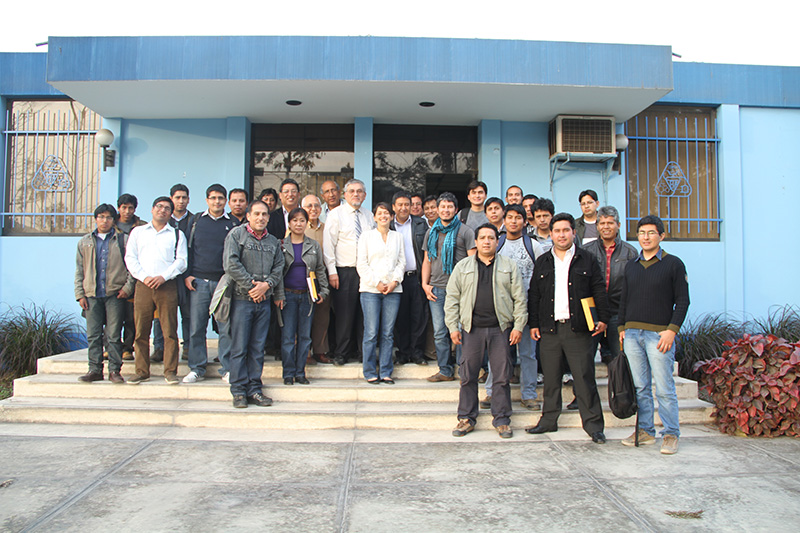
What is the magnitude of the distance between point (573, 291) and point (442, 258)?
1.50 metres

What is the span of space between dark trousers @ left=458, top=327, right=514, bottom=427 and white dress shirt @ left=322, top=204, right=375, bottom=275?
1838 millimetres

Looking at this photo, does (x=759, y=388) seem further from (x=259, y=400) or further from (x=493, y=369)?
(x=259, y=400)

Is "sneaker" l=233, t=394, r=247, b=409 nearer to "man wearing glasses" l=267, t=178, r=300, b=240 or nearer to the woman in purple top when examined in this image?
the woman in purple top

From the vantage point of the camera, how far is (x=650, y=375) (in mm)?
4695

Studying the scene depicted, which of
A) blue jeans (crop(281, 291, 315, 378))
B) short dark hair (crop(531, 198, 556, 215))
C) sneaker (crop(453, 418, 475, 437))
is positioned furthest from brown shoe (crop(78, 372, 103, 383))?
short dark hair (crop(531, 198, 556, 215))

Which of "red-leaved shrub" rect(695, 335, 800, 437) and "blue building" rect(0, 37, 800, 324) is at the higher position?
"blue building" rect(0, 37, 800, 324)

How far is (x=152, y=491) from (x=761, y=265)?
920 centimetres

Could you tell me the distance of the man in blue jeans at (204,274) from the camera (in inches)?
226

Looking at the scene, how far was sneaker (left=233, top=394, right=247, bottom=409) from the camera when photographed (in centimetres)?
531

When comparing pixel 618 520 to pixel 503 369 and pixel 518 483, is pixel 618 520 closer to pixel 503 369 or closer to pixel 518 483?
pixel 518 483

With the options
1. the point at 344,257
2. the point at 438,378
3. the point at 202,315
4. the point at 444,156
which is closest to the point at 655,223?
the point at 438,378

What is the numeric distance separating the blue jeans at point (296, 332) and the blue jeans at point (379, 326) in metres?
0.61

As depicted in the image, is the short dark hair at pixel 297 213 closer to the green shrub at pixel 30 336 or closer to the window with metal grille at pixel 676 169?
the green shrub at pixel 30 336

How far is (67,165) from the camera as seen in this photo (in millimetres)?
8797
